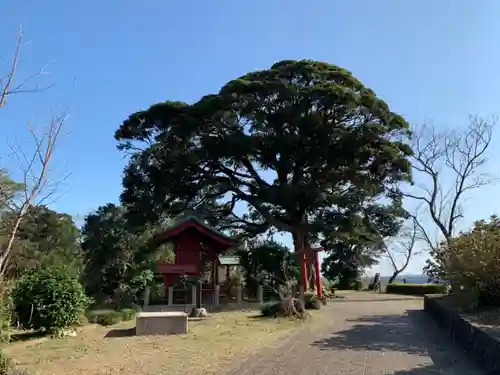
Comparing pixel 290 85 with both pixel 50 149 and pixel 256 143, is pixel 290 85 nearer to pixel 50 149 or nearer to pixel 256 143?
pixel 256 143

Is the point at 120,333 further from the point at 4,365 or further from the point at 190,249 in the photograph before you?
the point at 190,249

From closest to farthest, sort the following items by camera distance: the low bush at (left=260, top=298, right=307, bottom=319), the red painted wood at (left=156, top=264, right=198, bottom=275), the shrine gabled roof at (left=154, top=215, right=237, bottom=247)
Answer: the low bush at (left=260, top=298, right=307, bottom=319)
the red painted wood at (left=156, top=264, right=198, bottom=275)
the shrine gabled roof at (left=154, top=215, right=237, bottom=247)

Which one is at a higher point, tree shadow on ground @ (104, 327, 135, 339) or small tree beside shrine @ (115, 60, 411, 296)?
small tree beside shrine @ (115, 60, 411, 296)

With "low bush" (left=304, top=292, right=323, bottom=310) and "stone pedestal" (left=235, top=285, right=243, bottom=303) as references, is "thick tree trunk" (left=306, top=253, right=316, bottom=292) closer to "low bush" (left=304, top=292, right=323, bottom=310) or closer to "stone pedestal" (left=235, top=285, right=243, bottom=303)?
"stone pedestal" (left=235, top=285, right=243, bottom=303)

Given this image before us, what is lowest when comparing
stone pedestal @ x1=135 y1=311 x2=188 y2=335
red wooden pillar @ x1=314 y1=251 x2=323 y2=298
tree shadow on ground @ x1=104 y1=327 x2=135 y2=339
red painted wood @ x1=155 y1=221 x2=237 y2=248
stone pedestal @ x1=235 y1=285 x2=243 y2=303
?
tree shadow on ground @ x1=104 y1=327 x2=135 y2=339

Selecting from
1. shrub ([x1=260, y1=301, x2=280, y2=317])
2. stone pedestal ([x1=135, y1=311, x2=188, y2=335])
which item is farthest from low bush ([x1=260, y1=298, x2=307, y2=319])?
stone pedestal ([x1=135, y1=311, x2=188, y2=335])

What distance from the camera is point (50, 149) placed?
7.74 metres

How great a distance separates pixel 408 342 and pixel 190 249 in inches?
441

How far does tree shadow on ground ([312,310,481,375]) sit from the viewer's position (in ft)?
22.7

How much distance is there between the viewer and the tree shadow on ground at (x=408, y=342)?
6.92m

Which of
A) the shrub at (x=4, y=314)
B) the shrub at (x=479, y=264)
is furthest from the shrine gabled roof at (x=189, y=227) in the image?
the shrub at (x=4, y=314)

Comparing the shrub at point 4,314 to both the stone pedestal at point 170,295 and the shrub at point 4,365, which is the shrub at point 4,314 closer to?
the shrub at point 4,365

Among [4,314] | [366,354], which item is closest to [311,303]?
[366,354]

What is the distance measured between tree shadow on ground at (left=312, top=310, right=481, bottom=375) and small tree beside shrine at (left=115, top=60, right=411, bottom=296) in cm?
702
